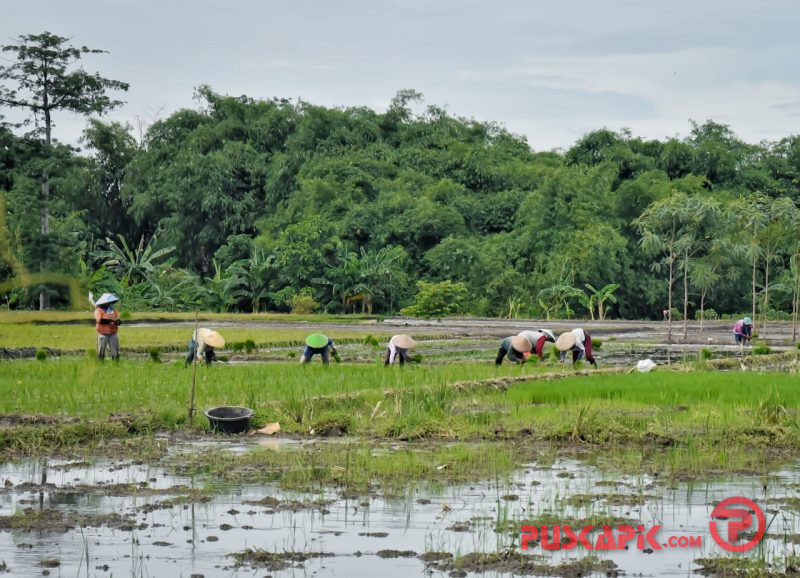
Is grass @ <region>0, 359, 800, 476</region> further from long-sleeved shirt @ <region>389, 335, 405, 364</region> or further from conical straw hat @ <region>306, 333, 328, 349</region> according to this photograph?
long-sleeved shirt @ <region>389, 335, 405, 364</region>

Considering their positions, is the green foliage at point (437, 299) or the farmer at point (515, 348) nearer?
the farmer at point (515, 348)

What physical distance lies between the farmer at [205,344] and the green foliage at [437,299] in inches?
715

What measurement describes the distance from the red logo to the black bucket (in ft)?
13.9

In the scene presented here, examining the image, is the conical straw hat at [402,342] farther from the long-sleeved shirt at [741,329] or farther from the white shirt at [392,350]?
the long-sleeved shirt at [741,329]

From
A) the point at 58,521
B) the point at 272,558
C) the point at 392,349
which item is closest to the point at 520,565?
the point at 272,558

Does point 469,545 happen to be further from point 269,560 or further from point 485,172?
point 485,172

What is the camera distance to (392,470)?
24.3 ft

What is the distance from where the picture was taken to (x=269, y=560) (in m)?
5.25

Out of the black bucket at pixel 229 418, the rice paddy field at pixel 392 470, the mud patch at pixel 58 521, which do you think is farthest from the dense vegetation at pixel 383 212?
the mud patch at pixel 58 521

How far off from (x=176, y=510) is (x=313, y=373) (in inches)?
268

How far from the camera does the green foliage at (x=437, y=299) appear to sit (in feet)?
108

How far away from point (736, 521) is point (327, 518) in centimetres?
223

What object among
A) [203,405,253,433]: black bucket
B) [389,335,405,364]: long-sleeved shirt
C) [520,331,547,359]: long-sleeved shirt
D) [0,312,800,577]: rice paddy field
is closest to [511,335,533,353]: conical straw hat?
[520,331,547,359]: long-sleeved shirt

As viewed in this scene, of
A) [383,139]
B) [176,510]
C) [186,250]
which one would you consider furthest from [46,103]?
[176,510]
